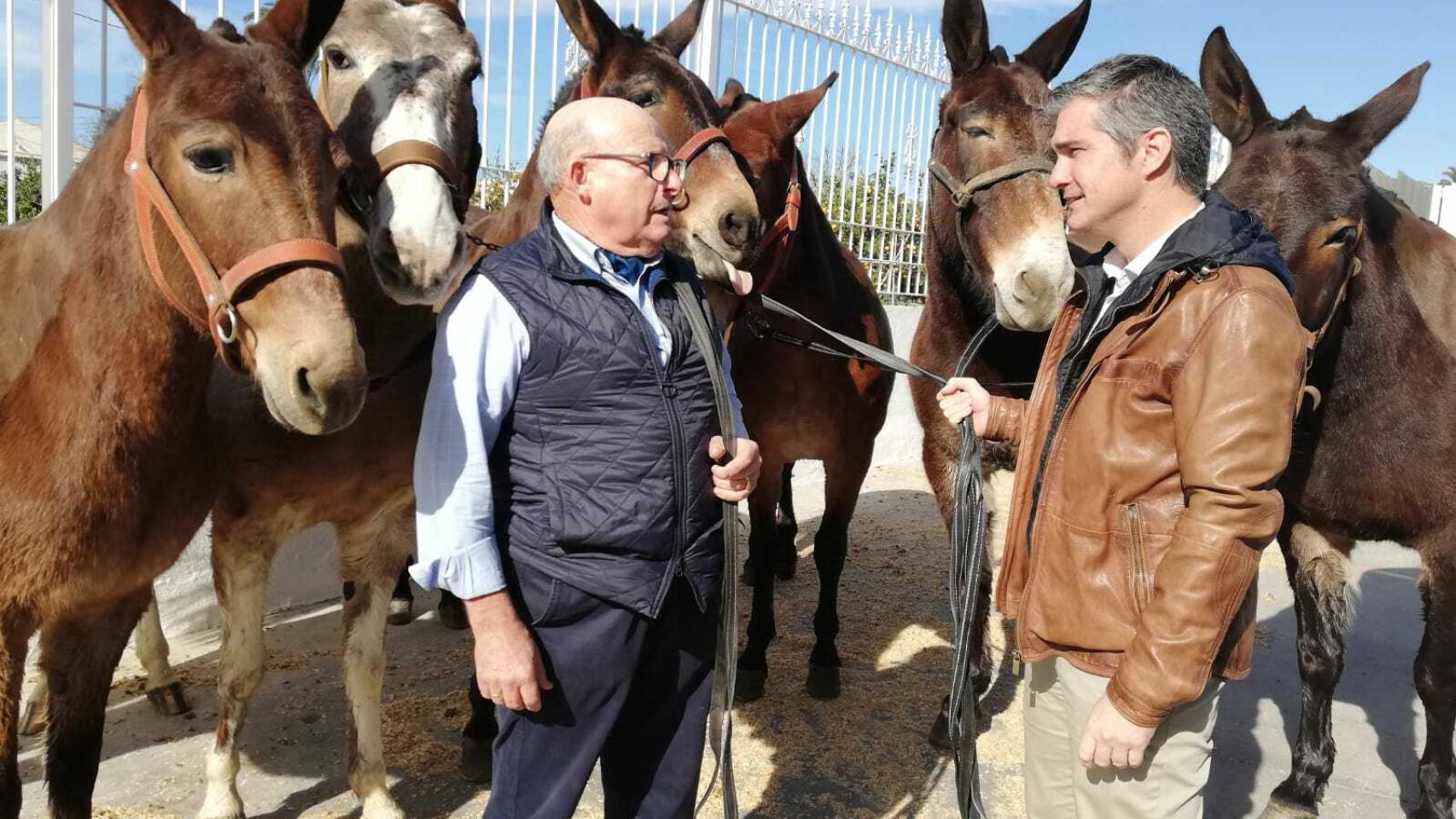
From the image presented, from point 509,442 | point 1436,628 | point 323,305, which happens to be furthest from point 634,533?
point 1436,628

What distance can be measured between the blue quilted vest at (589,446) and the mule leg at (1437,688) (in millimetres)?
2805

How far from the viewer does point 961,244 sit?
326cm

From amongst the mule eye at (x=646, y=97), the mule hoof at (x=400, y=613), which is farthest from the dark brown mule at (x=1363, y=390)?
the mule hoof at (x=400, y=613)

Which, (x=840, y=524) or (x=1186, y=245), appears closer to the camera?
(x=1186, y=245)

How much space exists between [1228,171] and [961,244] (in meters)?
0.87

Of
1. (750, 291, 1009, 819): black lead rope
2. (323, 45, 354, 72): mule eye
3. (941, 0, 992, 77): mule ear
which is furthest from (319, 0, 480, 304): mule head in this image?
(941, 0, 992, 77): mule ear

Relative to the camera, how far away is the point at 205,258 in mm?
1819

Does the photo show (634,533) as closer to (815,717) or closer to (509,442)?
(509,442)

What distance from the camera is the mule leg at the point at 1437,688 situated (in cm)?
315

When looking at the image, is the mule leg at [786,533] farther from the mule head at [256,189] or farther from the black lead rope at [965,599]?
the mule head at [256,189]

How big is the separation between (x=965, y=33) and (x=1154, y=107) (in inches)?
72.3

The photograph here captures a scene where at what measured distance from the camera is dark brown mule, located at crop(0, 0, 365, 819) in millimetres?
1769

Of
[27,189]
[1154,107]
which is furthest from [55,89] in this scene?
[1154,107]

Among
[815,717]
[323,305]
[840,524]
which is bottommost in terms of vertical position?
[815,717]
